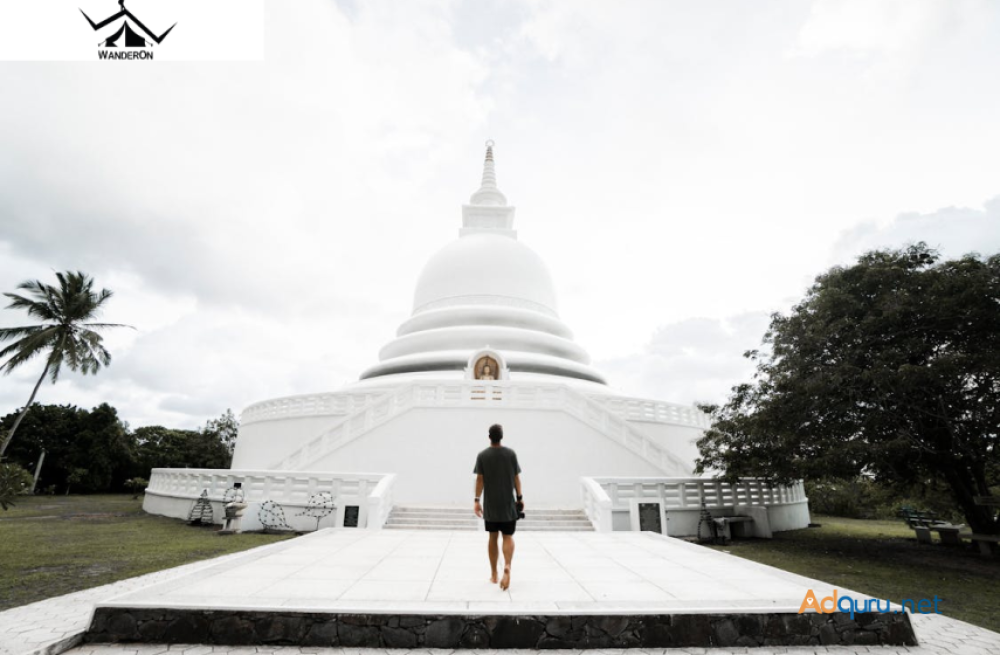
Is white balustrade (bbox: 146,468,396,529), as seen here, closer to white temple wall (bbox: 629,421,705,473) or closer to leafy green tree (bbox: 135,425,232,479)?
white temple wall (bbox: 629,421,705,473)

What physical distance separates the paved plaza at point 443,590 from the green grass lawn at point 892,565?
2.33m

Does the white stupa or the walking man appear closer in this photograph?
the walking man

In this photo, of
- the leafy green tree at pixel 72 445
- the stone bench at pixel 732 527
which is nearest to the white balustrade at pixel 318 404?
the stone bench at pixel 732 527

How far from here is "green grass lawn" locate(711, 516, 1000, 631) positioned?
26.1 feet

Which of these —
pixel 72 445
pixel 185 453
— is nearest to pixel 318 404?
pixel 185 453

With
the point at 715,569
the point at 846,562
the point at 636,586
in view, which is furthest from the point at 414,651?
the point at 846,562

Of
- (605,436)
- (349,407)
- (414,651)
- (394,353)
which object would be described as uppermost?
(394,353)

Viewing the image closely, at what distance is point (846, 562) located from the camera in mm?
11031

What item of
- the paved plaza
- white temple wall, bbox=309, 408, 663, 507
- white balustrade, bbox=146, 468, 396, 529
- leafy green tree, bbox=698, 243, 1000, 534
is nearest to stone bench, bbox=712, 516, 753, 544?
leafy green tree, bbox=698, 243, 1000, 534

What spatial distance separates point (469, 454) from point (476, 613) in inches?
446

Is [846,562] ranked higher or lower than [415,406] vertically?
lower

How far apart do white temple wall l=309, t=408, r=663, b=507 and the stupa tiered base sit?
907 centimetres

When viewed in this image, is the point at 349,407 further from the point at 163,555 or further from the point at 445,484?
the point at 163,555

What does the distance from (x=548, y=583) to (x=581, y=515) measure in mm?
7379
